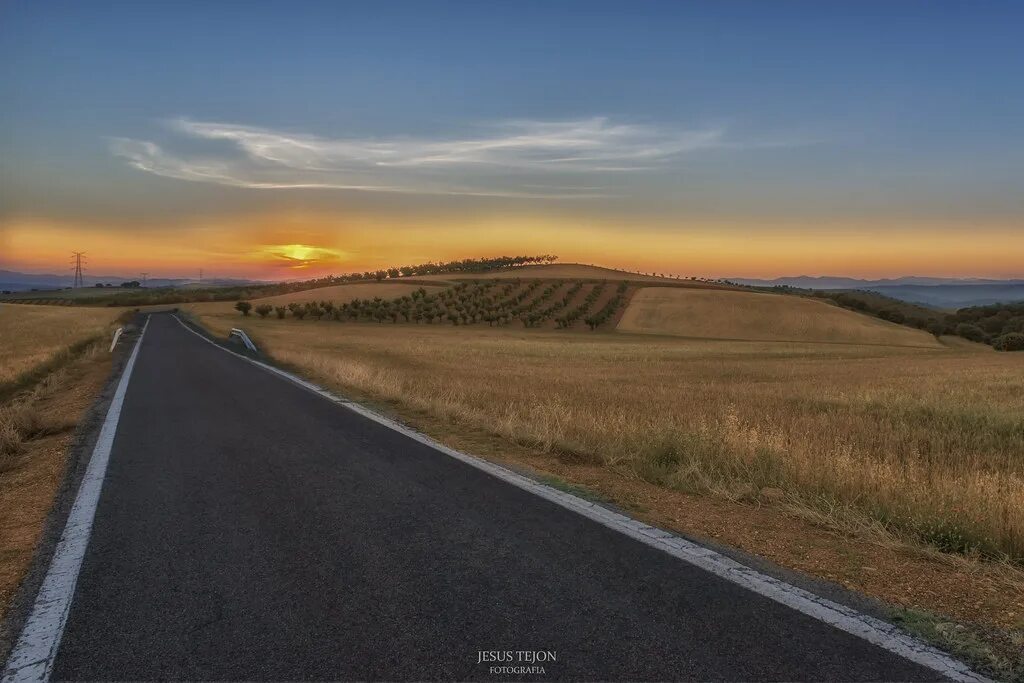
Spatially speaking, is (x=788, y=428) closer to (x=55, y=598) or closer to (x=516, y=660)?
(x=516, y=660)

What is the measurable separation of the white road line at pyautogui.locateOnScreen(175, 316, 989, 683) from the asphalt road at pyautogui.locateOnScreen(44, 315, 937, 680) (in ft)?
0.40

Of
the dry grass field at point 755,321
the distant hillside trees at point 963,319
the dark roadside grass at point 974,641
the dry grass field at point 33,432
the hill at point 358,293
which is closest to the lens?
the dark roadside grass at point 974,641

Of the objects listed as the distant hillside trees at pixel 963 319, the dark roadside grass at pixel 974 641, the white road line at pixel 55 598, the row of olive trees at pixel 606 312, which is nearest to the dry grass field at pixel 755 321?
the row of olive trees at pixel 606 312

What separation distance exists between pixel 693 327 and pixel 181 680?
68.2m

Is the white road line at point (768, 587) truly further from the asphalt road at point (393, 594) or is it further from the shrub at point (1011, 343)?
the shrub at point (1011, 343)

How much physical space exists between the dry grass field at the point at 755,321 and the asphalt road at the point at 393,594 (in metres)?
60.6

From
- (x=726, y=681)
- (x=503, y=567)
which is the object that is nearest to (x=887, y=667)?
(x=726, y=681)

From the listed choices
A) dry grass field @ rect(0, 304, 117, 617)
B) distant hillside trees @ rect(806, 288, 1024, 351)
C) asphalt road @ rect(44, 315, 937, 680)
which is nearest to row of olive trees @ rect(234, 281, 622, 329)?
distant hillside trees @ rect(806, 288, 1024, 351)

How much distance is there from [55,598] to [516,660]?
3.27 meters

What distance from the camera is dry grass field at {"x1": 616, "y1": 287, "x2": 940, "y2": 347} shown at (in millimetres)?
63031

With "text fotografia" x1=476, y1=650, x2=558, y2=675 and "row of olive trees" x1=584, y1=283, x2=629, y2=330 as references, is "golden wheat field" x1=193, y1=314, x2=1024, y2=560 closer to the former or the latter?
"text fotografia" x1=476, y1=650, x2=558, y2=675

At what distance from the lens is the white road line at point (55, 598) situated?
344 centimetres

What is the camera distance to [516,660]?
3422 millimetres

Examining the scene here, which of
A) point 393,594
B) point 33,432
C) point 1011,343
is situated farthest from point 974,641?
point 1011,343
